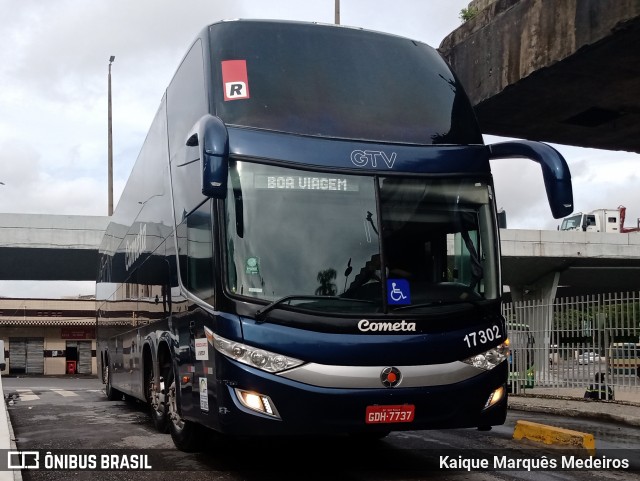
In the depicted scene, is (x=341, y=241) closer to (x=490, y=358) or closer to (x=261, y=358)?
(x=261, y=358)

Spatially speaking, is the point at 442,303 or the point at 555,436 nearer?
the point at 442,303

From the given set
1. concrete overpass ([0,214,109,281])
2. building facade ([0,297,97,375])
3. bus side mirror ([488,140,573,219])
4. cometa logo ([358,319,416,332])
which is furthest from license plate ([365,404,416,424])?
building facade ([0,297,97,375])

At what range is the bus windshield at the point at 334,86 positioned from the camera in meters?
6.97

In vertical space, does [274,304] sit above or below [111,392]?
above

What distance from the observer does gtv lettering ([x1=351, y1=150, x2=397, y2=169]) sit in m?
Result: 6.75

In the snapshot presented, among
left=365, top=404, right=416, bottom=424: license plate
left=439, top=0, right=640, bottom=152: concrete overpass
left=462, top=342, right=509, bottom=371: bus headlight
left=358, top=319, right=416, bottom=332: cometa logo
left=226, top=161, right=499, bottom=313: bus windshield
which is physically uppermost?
left=439, top=0, right=640, bottom=152: concrete overpass

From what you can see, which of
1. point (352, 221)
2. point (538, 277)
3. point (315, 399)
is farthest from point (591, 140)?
point (538, 277)

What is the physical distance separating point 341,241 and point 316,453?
298cm

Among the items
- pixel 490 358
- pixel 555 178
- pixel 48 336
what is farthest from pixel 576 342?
pixel 48 336

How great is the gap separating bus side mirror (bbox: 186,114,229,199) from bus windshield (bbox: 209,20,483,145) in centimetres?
63

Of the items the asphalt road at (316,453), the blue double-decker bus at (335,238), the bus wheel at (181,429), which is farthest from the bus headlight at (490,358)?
the bus wheel at (181,429)

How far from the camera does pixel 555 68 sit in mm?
10312

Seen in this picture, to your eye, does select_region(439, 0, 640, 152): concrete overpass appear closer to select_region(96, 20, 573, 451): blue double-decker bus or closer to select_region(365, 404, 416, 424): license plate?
select_region(96, 20, 573, 451): blue double-decker bus

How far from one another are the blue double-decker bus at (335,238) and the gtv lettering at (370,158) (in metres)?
0.02
